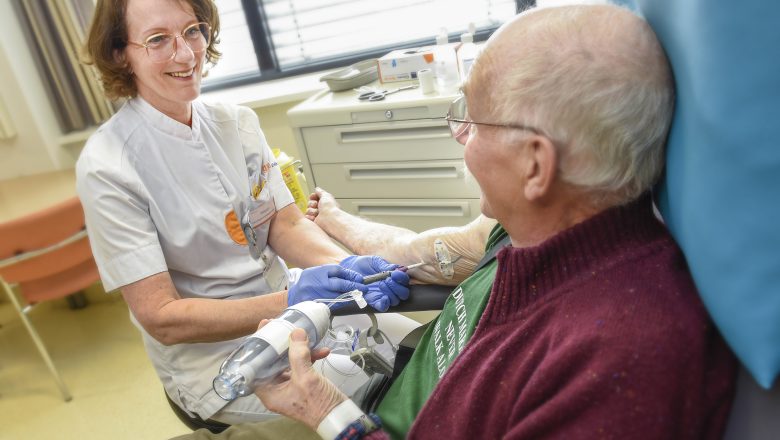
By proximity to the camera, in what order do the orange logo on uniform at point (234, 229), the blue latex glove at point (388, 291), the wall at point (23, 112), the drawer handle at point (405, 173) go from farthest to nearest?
the wall at point (23, 112) < the drawer handle at point (405, 173) < the orange logo on uniform at point (234, 229) < the blue latex glove at point (388, 291)

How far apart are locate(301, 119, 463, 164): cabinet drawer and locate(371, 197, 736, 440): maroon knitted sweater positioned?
1131 mm

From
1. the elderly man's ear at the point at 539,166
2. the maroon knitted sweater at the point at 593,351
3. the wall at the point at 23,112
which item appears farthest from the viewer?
the wall at the point at 23,112

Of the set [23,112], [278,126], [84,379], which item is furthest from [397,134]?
[23,112]

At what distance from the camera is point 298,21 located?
2965 mm

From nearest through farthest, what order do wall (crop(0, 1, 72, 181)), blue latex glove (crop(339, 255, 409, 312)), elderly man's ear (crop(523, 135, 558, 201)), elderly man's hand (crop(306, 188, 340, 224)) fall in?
elderly man's ear (crop(523, 135, 558, 201))
blue latex glove (crop(339, 255, 409, 312))
elderly man's hand (crop(306, 188, 340, 224))
wall (crop(0, 1, 72, 181))

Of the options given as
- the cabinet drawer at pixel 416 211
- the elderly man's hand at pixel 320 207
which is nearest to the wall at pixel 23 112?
the cabinet drawer at pixel 416 211

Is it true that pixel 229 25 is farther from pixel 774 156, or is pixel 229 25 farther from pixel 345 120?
pixel 774 156

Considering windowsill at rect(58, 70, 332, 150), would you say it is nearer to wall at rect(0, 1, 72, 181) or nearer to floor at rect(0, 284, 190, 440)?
wall at rect(0, 1, 72, 181)

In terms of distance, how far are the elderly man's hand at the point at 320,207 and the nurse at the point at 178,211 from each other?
28 centimetres

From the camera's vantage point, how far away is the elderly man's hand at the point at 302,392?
94 centimetres

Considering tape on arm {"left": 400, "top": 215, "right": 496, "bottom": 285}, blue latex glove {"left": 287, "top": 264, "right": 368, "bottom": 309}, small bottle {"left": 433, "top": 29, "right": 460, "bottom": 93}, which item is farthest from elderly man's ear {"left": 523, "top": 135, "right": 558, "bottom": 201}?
small bottle {"left": 433, "top": 29, "right": 460, "bottom": 93}

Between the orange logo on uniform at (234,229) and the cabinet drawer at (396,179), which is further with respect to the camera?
the cabinet drawer at (396,179)

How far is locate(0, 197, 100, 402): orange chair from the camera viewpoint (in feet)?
6.09

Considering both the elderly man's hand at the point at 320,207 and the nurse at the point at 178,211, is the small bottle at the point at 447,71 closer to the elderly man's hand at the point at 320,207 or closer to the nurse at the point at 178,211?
the elderly man's hand at the point at 320,207
